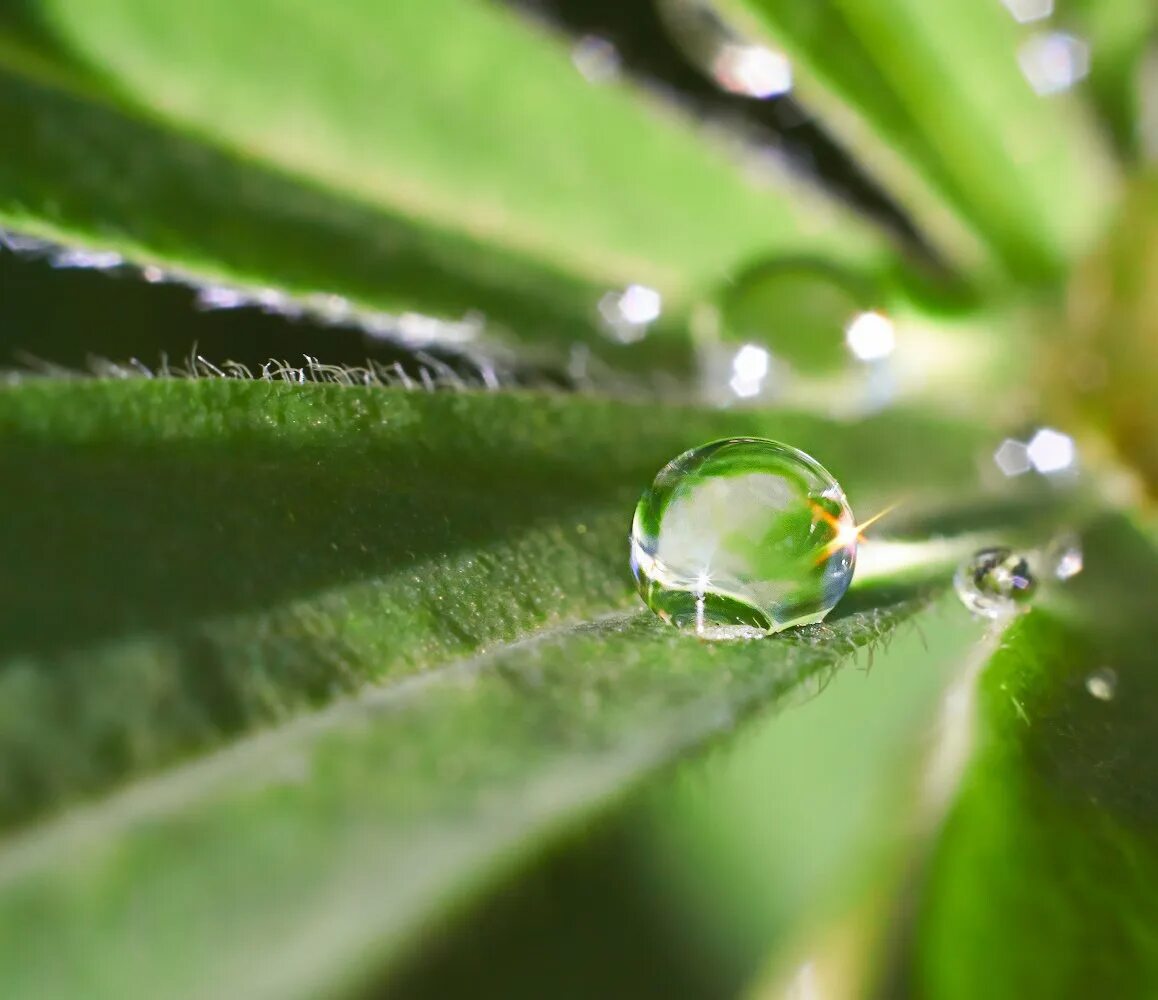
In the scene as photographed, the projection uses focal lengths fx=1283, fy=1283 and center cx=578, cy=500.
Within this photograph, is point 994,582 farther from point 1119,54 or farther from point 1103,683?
point 1119,54

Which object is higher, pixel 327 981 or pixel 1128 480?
pixel 1128 480

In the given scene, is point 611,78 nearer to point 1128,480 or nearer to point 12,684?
point 1128,480

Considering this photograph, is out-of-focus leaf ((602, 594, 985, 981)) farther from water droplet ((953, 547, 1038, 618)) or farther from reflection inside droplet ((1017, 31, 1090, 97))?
reflection inside droplet ((1017, 31, 1090, 97))

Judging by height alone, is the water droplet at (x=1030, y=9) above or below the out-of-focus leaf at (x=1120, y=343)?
above

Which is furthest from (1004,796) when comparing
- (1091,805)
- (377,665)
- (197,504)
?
(197,504)

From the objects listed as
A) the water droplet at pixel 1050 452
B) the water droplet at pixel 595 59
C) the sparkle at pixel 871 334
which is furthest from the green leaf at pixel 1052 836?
the water droplet at pixel 595 59

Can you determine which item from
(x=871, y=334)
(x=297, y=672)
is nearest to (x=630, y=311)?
(x=871, y=334)

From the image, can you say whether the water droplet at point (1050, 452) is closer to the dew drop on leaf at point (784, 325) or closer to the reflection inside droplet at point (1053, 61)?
the dew drop on leaf at point (784, 325)
